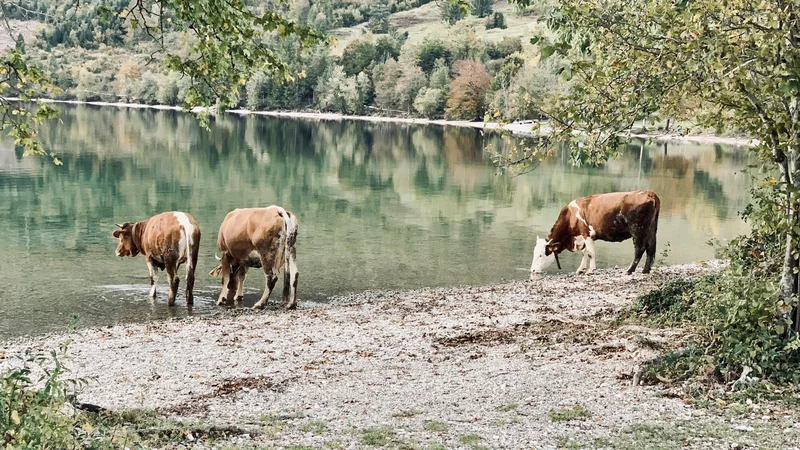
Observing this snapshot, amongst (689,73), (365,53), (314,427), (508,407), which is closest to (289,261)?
(508,407)

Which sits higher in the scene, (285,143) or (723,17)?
(723,17)

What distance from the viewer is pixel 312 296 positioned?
2233 centimetres

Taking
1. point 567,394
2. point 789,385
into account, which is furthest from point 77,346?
point 789,385

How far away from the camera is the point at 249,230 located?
67.1ft

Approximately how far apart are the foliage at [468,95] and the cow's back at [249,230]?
12742cm

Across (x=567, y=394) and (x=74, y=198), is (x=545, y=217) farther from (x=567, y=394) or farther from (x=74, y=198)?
(x=567, y=394)

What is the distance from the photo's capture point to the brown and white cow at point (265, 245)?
20.2 meters

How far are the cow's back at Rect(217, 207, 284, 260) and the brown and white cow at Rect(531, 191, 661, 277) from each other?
9.16 meters

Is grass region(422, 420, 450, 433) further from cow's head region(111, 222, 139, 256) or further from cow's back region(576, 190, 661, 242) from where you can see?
cow's back region(576, 190, 661, 242)

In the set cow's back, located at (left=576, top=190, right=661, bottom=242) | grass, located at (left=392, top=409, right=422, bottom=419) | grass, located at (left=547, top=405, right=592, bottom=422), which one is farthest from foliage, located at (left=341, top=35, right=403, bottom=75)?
grass, located at (left=547, top=405, right=592, bottom=422)

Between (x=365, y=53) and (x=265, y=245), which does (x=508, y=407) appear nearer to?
(x=265, y=245)

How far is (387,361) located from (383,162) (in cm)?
5727

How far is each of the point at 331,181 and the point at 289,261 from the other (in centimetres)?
3405

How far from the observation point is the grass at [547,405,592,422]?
31.1 ft
